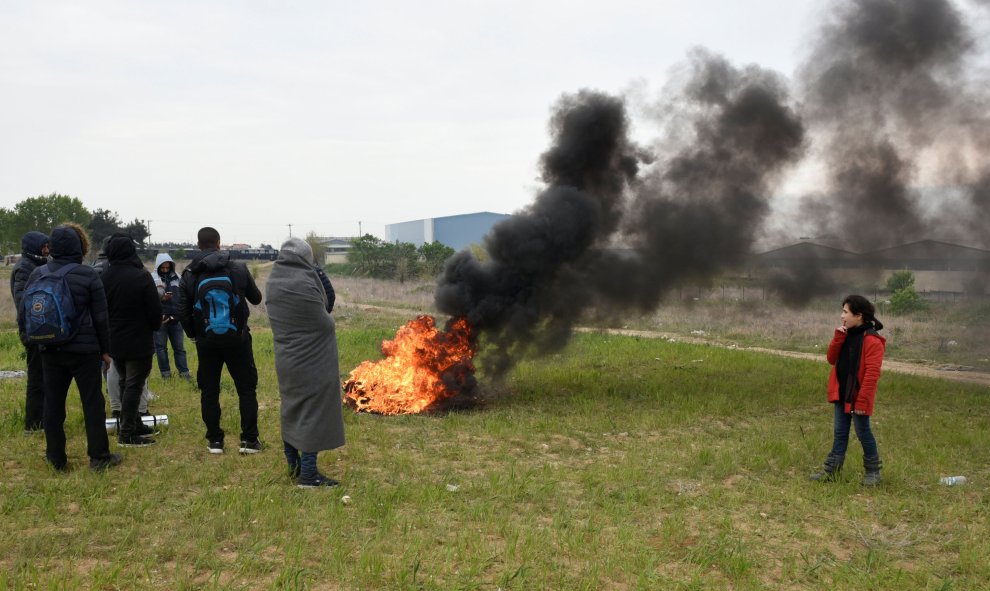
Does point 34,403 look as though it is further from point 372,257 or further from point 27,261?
point 372,257

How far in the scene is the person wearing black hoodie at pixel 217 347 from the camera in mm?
6676

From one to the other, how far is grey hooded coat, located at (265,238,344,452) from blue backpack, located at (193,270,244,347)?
2.41 ft

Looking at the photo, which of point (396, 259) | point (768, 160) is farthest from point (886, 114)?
point (396, 259)

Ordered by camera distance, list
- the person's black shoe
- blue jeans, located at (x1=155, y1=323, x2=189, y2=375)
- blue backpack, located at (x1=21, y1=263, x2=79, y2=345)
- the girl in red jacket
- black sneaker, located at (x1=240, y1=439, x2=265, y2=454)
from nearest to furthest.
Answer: blue backpack, located at (x1=21, y1=263, x2=79, y2=345) < the person's black shoe < the girl in red jacket < black sneaker, located at (x1=240, y1=439, x2=265, y2=454) < blue jeans, located at (x1=155, y1=323, x2=189, y2=375)

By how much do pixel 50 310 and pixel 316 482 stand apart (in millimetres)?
2730

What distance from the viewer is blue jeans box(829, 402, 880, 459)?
6512 mm

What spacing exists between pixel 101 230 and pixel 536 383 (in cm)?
3837

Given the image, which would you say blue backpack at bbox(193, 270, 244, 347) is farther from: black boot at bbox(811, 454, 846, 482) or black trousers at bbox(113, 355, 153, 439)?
black boot at bbox(811, 454, 846, 482)

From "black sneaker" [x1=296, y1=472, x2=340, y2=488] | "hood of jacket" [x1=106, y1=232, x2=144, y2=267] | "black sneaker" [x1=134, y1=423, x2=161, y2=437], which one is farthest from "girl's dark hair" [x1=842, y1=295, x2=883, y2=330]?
"black sneaker" [x1=134, y1=423, x2=161, y2=437]

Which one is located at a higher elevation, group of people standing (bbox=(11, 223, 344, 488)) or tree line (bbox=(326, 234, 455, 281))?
tree line (bbox=(326, 234, 455, 281))

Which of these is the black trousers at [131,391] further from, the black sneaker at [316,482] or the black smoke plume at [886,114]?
the black smoke plume at [886,114]

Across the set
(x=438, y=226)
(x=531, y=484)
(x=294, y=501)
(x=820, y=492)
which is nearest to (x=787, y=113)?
(x=820, y=492)

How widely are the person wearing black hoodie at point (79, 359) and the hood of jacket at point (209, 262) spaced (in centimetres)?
82

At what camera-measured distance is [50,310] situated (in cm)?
595
